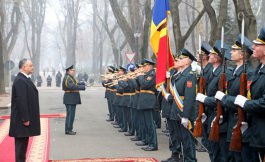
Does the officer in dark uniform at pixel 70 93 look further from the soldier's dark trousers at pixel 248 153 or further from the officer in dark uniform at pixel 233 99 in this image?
the soldier's dark trousers at pixel 248 153

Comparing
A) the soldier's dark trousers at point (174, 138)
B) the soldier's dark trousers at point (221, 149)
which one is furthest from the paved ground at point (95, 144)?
the soldier's dark trousers at point (221, 149)

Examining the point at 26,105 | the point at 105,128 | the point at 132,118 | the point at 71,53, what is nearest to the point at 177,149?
the point at 26,105

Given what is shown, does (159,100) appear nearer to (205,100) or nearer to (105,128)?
(105,128)

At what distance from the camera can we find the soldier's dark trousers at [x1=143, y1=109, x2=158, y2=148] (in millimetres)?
10531

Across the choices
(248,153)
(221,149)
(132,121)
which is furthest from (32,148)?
(248,153)

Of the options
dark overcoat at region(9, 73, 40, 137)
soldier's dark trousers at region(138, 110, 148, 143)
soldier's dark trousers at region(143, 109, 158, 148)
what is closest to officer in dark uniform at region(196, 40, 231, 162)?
dark overcoat at region(9, 73, 40, 137)

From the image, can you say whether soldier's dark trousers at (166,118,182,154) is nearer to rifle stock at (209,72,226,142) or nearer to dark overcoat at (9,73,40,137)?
rifle stock at (209,72,226,142)

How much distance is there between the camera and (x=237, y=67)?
625cm

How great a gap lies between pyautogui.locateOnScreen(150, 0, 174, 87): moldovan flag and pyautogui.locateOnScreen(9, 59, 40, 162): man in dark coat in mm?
2486

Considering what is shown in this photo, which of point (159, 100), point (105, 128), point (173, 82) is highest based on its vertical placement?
point (173, 82)

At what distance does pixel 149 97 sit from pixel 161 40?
167 centimetres

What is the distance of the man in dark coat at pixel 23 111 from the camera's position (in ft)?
25.7

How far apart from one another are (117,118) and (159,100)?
412cm

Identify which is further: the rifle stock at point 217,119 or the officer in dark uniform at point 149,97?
the officer in dark uniform at point 149,97
